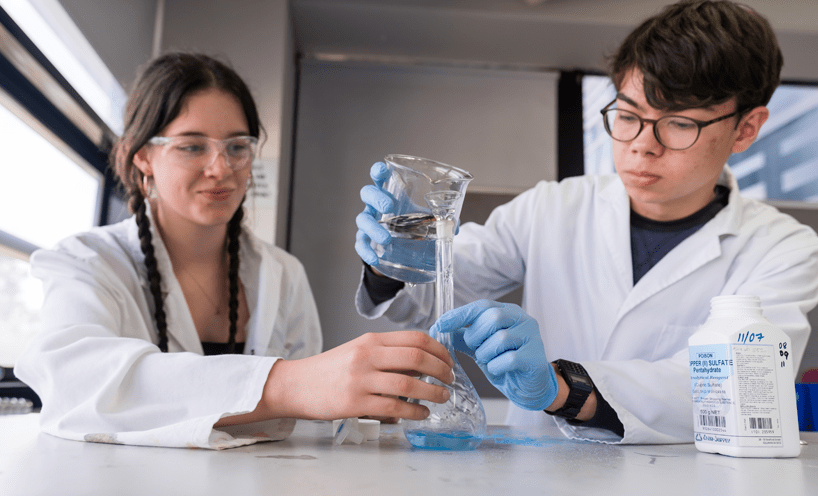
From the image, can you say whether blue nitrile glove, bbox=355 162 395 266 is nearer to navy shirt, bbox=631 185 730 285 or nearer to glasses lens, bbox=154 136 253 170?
glasses lens, bbox=154 136 253 170

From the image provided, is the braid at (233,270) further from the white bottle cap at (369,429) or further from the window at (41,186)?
the window at (41,186)

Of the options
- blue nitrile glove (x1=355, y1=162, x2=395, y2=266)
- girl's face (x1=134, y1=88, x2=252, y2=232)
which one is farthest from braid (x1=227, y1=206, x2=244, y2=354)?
blue nitrile glove (x1=355, y1=162, x2=395, y2=266)

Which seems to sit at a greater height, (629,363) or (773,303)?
(773,303)

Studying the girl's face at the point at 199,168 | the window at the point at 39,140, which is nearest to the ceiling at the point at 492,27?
the window at the point at 39,140

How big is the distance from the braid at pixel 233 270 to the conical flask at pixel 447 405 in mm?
765

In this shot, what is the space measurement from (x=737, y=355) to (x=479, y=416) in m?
0.36

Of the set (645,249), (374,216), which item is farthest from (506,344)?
(645,249)

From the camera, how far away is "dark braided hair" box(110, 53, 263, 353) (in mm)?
1333

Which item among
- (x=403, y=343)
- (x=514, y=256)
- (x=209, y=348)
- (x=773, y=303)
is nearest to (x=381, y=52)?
(x=514, y=256)

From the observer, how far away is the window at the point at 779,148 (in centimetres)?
374

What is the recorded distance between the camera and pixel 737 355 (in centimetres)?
76

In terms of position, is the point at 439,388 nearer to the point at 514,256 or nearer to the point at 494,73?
the point at 514,256

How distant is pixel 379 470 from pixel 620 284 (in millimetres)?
1069

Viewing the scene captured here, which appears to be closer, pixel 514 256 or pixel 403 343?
pixel 403 343
